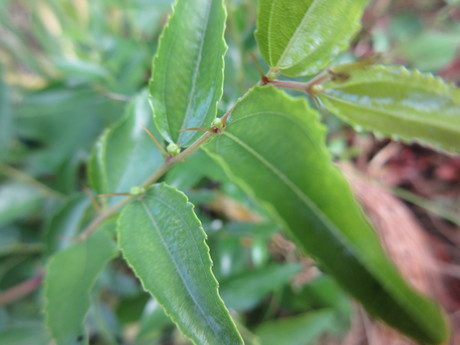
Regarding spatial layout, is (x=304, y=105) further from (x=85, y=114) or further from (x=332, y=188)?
(x=85, y=114)

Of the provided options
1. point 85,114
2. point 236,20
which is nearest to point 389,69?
point 236,20

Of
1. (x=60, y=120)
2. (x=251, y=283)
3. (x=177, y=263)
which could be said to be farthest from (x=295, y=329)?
(x=60, y=120)

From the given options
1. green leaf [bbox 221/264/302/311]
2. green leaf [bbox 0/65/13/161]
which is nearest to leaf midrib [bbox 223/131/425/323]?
green leaf [bbox 221/264/302/311]

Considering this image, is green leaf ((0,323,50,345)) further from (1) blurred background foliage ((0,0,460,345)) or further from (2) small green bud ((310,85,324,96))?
(2) small green bud ((310,85,324,96))

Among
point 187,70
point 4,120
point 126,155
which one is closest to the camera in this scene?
point 187,70

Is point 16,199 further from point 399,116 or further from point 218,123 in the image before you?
point 399,116

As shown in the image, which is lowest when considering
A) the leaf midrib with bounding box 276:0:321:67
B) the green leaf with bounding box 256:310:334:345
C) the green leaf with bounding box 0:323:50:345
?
the green leaf with bounding box 256:310:334:345
